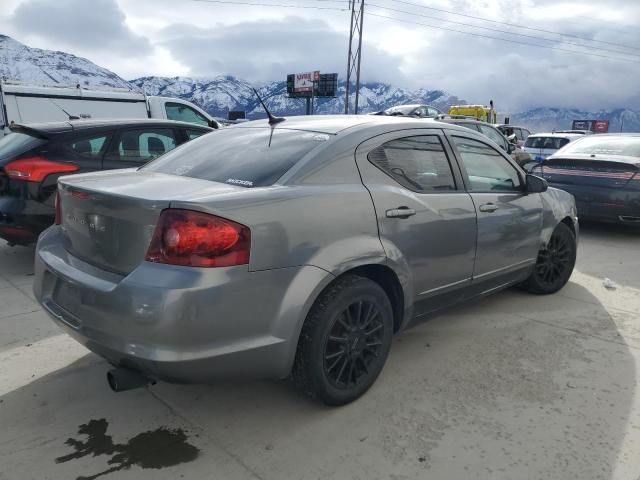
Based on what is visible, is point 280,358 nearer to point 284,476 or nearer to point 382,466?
point 284,476

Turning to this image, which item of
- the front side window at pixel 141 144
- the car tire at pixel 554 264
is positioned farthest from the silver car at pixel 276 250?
the front side window at pixel 141 144

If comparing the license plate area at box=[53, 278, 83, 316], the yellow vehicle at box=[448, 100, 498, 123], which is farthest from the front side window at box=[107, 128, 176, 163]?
the yellow vehicle at box=[448, 100, 498, 123]

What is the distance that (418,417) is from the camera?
8.61 feet

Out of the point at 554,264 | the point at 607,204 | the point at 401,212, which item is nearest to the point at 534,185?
the point at 554,264

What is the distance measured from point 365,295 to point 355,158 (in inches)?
29.0

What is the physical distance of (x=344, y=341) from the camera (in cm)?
262

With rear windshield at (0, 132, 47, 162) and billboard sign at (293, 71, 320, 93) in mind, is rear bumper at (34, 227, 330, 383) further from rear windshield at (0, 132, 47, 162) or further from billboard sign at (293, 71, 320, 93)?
billboard sign at (293, 71, 320, 93)

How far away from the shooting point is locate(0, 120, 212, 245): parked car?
4.70 meters

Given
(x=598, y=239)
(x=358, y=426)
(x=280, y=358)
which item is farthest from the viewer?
(x=598, y=239)

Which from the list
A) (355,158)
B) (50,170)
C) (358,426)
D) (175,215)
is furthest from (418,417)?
(50,170)

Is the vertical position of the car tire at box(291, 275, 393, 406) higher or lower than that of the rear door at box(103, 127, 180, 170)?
lower

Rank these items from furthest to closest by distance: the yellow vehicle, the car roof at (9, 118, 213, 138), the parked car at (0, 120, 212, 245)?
the yellow vehicle < the car roof at (9, 118, 213, 138) < the parked car at (0, 120, 212, 245)

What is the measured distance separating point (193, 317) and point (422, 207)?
1.52 metres

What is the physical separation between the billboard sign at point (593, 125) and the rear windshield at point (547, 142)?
149 feet
